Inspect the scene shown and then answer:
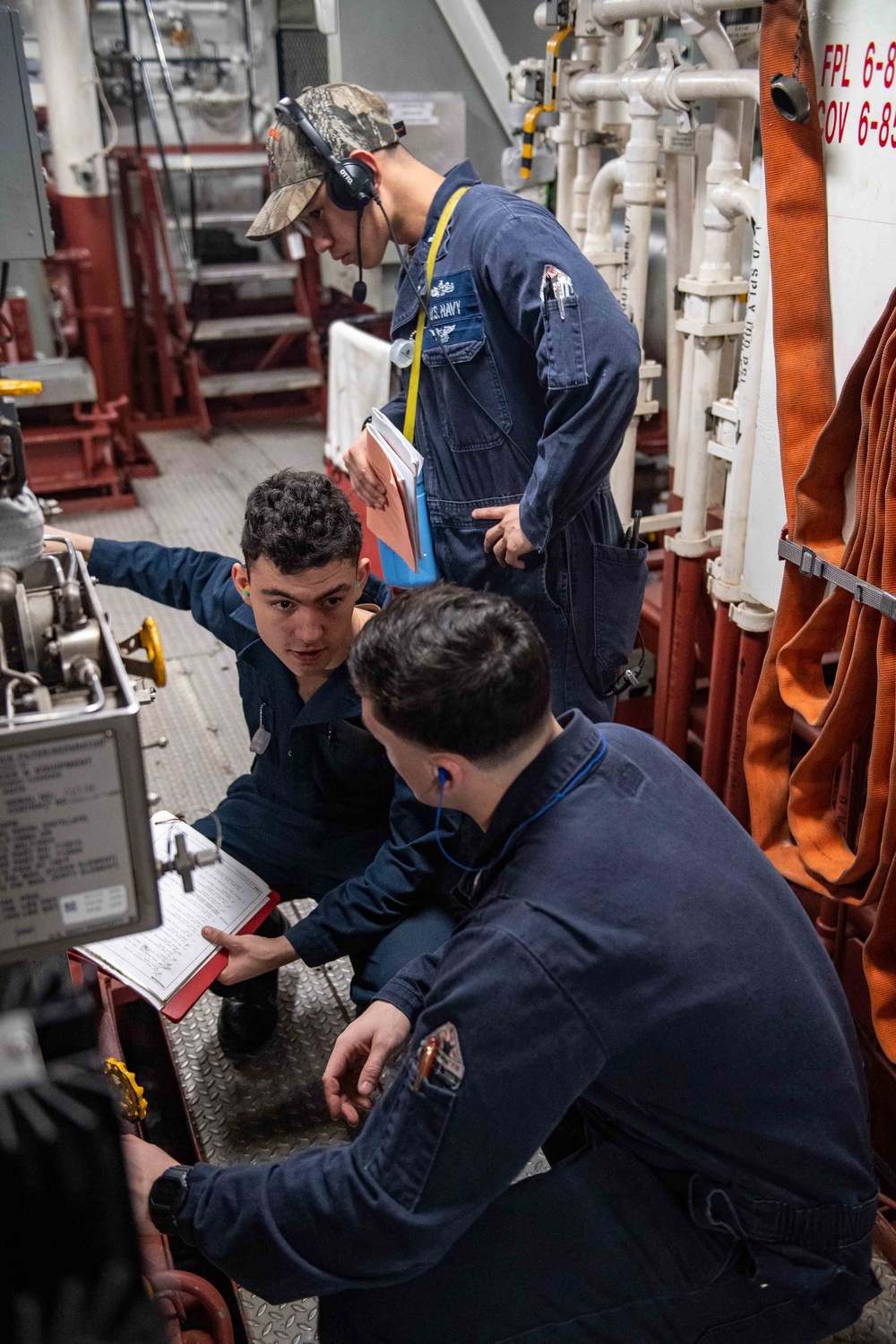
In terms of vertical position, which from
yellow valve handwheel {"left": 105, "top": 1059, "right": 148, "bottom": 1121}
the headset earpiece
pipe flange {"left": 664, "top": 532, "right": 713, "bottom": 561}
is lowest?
yellow valve handwheel {"left": 105, "top": 1059, "right": 148, "bottom": 1121}

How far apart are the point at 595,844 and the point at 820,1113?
0.45 m

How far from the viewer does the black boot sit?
2.35 metres

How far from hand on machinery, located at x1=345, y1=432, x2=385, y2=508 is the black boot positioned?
93cm

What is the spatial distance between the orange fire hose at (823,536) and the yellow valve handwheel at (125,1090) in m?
1.27

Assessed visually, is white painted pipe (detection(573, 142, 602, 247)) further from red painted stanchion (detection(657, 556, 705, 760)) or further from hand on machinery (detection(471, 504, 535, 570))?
hand on machinery (detection(471, 504, 535, 570))

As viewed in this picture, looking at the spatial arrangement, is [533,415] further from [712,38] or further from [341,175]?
[712,38]

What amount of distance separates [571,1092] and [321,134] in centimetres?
195

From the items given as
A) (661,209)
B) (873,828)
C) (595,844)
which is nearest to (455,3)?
(661,209)

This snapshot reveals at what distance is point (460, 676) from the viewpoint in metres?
1.36

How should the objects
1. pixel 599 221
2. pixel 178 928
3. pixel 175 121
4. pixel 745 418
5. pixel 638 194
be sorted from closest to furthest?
pixel 178 928
pixel 745 418
pixel 638 194
pixel 599 221
pixel 175 121

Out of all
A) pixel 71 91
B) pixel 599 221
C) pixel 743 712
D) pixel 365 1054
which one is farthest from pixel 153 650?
pixel 71 91

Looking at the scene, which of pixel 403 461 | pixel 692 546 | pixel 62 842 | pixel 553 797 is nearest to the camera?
pixel 62 842

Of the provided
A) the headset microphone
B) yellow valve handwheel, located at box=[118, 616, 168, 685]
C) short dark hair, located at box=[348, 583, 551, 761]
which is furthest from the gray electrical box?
the headset microphone

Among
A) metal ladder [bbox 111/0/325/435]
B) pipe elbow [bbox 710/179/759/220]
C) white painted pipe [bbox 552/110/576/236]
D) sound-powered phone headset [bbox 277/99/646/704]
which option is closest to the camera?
sound-powered phone headset [bbox 277/99/646/704]
